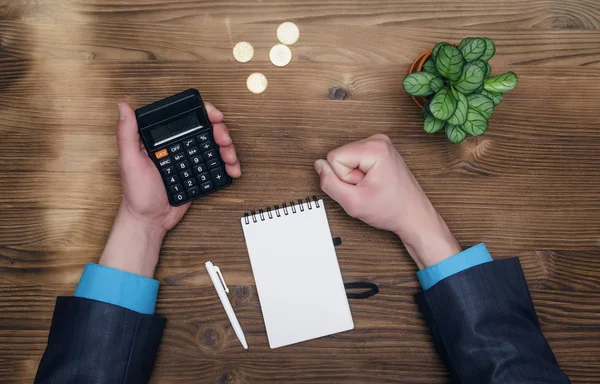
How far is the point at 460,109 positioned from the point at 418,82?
0.07 meters

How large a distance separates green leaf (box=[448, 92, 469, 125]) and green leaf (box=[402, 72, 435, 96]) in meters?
0.04

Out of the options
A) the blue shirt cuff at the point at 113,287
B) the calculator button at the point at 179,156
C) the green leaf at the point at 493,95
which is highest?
the green leaf at the point at 493,95

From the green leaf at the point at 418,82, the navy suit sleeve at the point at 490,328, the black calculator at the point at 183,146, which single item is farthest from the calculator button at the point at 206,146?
the navy suit sleeve at the point at 490,328

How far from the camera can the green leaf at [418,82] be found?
605 millimetres

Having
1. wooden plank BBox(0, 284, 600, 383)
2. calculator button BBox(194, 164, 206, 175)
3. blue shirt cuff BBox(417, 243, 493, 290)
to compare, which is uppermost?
calculator button BBox(194, 164, 206, 175)

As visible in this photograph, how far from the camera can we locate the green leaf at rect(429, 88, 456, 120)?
58cm

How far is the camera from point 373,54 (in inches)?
30.2

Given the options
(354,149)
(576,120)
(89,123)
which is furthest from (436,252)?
(89,123)

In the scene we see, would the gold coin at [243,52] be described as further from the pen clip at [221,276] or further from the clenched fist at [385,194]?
the pen clip at [221,276]

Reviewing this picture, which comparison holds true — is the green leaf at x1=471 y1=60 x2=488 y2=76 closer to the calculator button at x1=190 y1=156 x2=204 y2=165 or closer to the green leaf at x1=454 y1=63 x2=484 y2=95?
the green leaf at x1=454 y1=63 x2=484 y2=95

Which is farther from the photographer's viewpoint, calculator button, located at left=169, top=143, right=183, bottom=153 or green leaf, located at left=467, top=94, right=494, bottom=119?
calculator button, located at left=169, top=143, right=183, bottom=153

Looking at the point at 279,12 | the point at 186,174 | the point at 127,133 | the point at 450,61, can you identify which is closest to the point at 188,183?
the point at 186,174

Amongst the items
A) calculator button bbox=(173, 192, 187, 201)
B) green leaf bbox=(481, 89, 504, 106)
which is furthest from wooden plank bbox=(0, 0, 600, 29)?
calculator button bbox=(173, 192, 187, 201)

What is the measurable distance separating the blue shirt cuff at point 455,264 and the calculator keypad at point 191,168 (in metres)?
0.38
